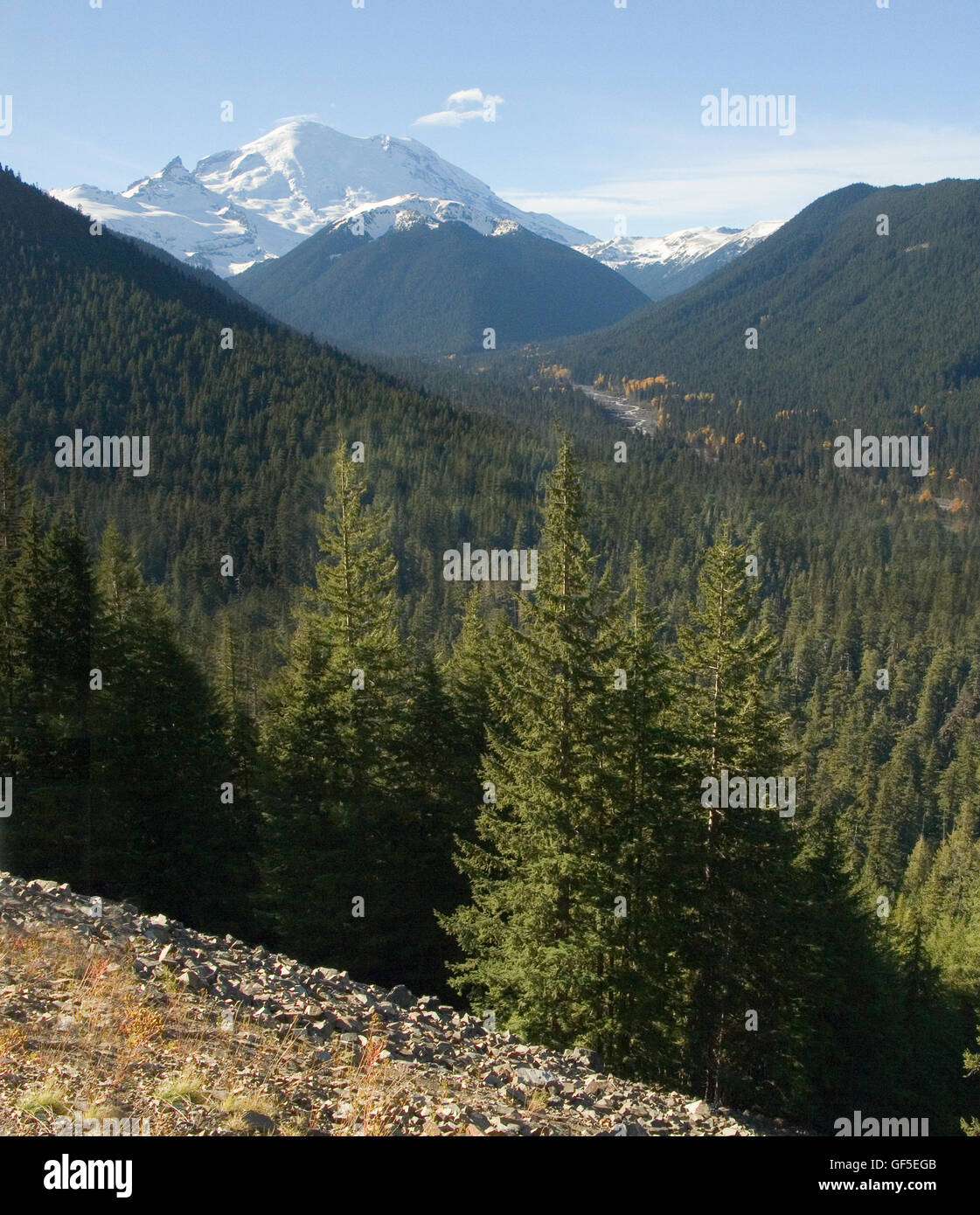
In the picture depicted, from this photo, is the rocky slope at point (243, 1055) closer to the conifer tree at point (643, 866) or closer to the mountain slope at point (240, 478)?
the conifer tree at point (643, 866)

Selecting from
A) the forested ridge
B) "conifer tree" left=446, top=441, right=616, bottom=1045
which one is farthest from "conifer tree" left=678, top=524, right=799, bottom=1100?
"conifer tree" left=446, top=441, right=616, bottom=1045

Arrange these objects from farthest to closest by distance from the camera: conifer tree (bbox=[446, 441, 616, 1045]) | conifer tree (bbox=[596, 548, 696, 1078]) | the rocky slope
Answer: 1. conifer tree (bbox=[596, 548, 696, 1078])
2. conifer tree (bbox=[446, 441, 616, 1045])
3. the rocky slope

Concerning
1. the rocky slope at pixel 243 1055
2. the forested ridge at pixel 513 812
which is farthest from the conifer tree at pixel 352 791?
the rocky slope at pixel 243 1055

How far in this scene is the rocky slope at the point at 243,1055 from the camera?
743 cm

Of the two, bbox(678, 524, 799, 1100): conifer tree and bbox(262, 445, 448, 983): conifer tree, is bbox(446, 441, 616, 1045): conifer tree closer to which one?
bbox(678, 524, 799, 1100): conifer tree

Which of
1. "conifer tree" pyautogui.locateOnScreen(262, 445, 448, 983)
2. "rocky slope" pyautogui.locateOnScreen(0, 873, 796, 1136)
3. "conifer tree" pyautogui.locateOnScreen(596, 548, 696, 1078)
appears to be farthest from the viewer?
"conifer tree" pyautogui.locateOnScreen(262, 445, 448, 983)

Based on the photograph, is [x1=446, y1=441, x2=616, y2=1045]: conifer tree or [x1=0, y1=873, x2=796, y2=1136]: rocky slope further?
[x1=446, y1=441, x2=616, y2=1045]: conifer tree

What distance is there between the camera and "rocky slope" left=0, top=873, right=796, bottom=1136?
743 centimetres

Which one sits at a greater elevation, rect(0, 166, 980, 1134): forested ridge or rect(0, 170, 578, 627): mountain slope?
rect(0, 170, 578, 627): mountain slope

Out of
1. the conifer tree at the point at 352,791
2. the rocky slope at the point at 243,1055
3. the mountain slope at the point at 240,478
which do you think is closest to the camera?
the rocky slope at the point at 243,1055

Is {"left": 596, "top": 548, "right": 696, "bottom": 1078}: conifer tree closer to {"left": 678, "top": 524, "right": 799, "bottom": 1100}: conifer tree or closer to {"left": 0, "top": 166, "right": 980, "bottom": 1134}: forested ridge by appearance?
{"left": 0, "top": 166, "right": 980, "bottom": 1134}: forested ridge

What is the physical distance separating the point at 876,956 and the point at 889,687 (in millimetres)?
105177

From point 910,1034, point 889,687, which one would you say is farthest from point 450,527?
point 910,1034
